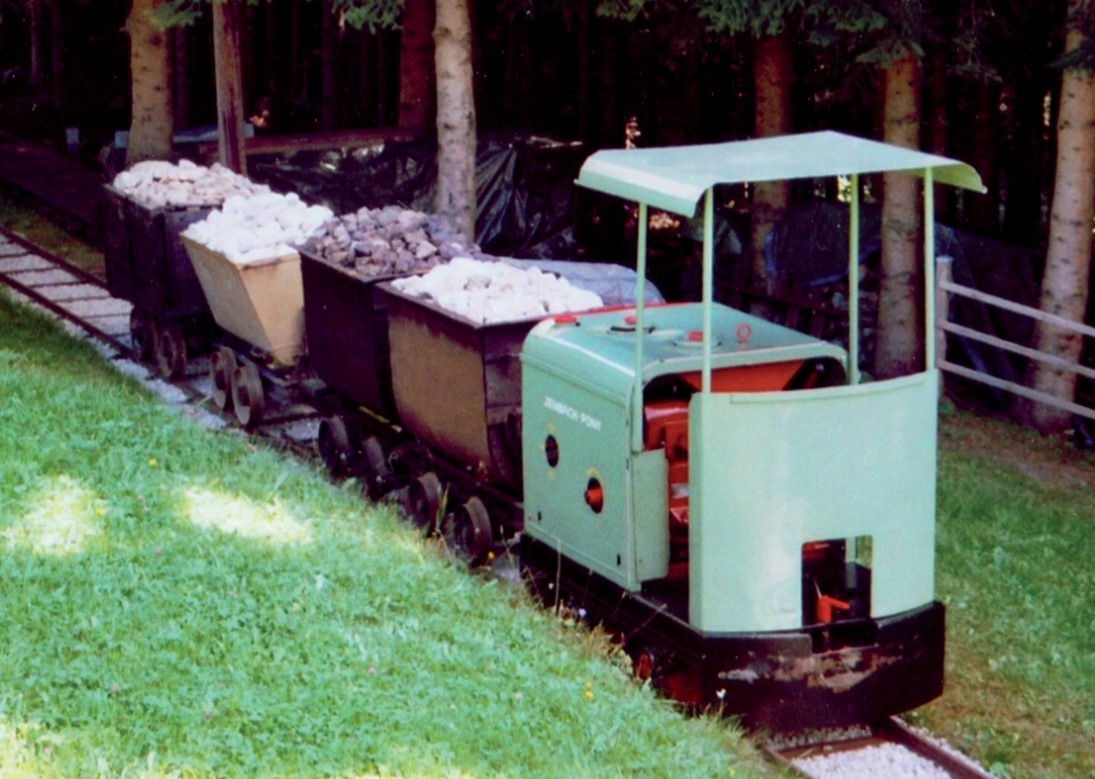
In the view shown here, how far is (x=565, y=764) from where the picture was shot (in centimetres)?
637

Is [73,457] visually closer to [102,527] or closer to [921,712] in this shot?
[102,527]

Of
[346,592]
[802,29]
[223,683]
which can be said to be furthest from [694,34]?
[223,683]

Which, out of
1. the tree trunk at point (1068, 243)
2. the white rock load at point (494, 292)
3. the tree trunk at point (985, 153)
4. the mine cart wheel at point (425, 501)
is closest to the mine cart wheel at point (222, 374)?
the white rock load at point (494, 292)

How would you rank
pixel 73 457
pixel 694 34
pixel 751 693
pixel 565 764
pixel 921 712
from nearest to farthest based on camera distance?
pixel 565 764, pixel 751 693, pixel 921 712, pixel 73 457, pixel 694 34

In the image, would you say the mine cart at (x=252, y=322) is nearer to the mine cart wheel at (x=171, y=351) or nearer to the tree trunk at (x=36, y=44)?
the mine cart wheel at (x=171, y=351)

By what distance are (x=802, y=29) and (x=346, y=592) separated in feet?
26.4

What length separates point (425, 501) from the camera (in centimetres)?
1038

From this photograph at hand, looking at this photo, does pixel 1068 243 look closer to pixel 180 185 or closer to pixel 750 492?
pixel 750 492

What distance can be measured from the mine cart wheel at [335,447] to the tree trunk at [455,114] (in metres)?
3.01

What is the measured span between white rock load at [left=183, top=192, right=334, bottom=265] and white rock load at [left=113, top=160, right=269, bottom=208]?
64 cm

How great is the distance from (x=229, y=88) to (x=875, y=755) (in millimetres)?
12377

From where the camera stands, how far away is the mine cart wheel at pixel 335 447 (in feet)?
38.2

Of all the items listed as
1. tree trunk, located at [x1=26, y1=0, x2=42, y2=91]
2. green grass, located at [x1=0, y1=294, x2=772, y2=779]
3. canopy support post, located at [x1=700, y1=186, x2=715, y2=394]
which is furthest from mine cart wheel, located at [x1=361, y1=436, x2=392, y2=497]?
tree trunk, located at [x1=26, y1=0, x2=42, y2=91]

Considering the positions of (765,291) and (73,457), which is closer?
(73,457)
